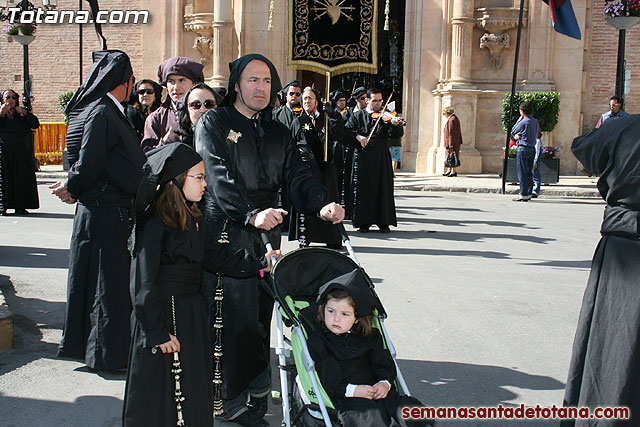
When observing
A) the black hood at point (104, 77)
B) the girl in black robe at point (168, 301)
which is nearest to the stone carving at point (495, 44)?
the black hood at point (104, 77)

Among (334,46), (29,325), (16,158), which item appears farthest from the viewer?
(16,158)

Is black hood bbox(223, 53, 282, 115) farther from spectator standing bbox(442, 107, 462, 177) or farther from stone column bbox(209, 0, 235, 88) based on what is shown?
stone column bbox(209, 0, 235, 88)

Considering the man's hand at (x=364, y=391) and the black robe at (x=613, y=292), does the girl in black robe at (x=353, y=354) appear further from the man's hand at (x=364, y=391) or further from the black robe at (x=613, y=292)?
the black robe at (x=613, y=292)

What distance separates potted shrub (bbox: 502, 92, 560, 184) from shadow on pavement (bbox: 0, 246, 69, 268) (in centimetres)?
1245

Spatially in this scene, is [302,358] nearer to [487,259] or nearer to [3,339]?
[3,339]

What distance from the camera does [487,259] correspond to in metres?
9.72

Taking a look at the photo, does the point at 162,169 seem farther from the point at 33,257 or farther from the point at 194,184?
the point at 33,257

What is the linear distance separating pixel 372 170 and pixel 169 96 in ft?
19.9

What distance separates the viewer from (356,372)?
3965 mm

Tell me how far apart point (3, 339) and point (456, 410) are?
11.2 ft

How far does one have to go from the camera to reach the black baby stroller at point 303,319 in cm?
381

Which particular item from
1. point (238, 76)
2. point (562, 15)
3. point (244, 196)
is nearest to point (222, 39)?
point (562, 15)

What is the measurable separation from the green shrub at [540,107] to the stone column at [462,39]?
211 centimetres

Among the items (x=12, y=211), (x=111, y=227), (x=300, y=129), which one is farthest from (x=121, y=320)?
(x=12, y=211)
